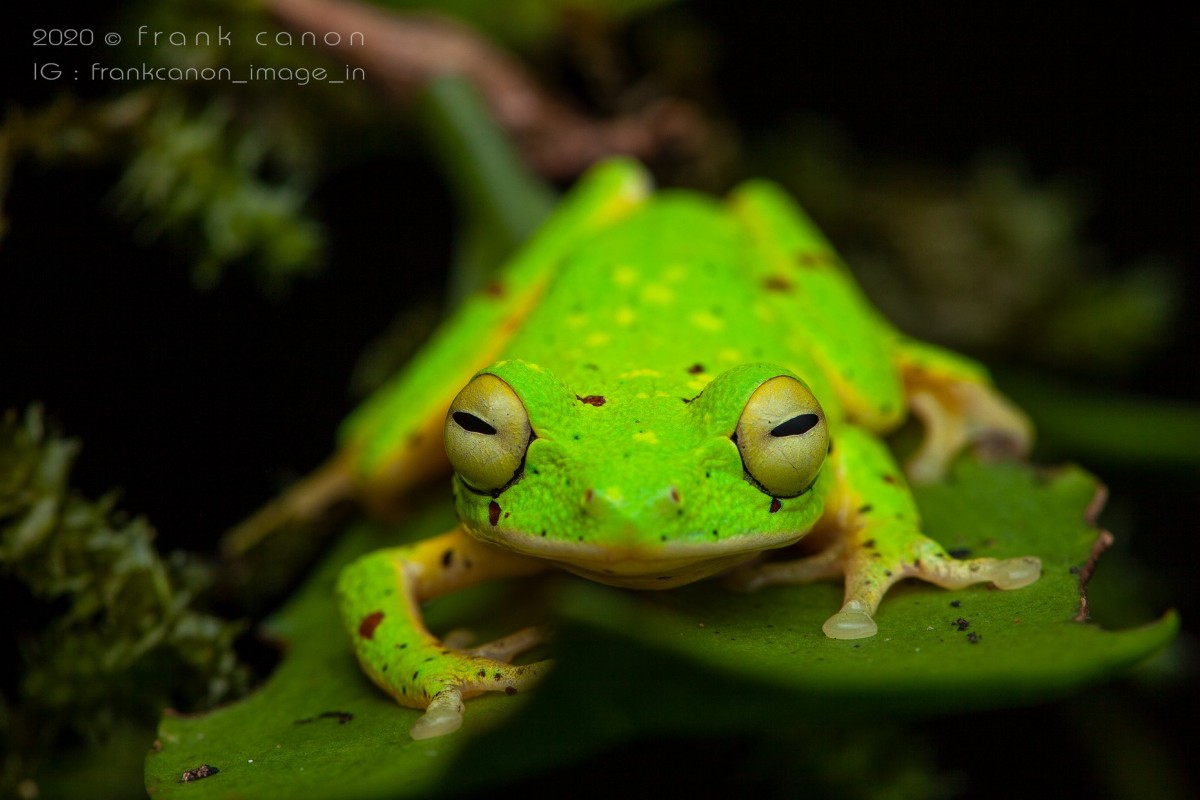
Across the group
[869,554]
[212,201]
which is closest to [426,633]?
[869,554]

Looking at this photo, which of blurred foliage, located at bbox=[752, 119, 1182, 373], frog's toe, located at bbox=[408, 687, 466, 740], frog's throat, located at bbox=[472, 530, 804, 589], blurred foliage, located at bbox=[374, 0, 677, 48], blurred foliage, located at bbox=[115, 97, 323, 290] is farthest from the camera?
blurred foliage, located at bbox=[752, 119, 1182, 373]

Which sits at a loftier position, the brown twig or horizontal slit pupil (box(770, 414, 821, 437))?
the brown twig

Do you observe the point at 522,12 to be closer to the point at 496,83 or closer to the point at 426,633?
the point at 496,83

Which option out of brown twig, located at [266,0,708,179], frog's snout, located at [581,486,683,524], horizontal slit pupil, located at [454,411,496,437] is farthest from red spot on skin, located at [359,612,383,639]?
brown twig, located at [266,0,708,179]

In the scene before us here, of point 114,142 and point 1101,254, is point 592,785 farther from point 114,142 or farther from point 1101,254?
point 1101,254

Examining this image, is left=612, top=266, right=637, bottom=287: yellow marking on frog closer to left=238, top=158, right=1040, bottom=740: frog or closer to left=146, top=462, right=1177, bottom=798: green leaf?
left=238, top=158, right=1040, bottom=740: frog

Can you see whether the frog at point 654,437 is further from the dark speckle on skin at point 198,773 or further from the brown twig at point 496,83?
the brown twig at point 496,83

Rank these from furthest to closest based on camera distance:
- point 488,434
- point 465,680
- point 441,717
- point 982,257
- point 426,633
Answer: point 982,257 → point 426,633 → point 488,434 → point 465,680 → point 441,717
